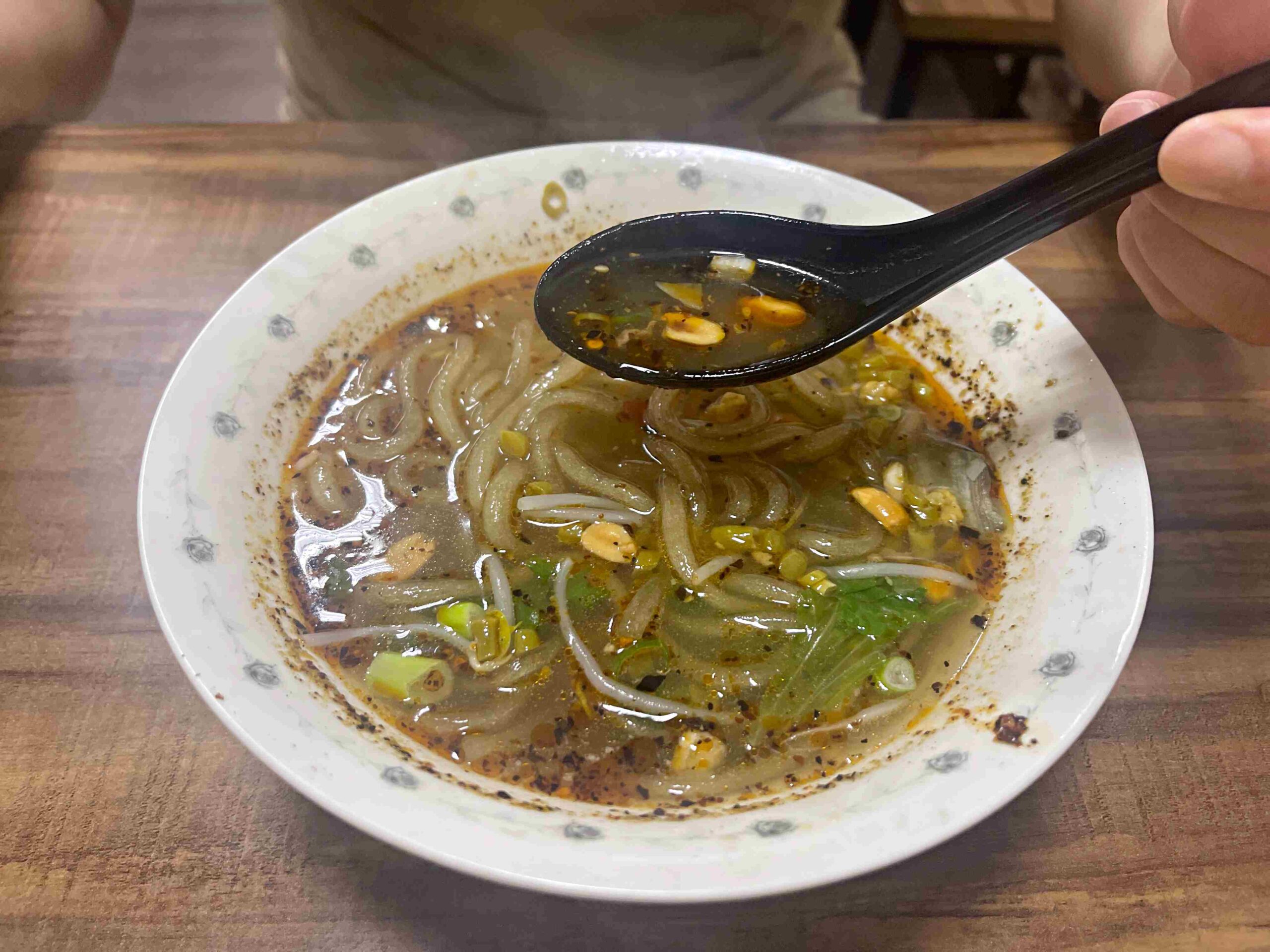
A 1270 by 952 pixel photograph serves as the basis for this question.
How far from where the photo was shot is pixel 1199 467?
2064 millimetres

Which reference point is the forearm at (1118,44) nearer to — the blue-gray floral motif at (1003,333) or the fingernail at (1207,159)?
the blue-gray floral motif at (1003,333)

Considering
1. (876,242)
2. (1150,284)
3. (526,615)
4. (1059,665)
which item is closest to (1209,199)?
(1150,284)

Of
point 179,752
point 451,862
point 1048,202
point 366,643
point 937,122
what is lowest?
point 179,752

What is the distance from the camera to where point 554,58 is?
2877 millimetres

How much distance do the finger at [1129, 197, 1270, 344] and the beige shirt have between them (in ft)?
5.64

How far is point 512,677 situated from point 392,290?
1127 millimetres

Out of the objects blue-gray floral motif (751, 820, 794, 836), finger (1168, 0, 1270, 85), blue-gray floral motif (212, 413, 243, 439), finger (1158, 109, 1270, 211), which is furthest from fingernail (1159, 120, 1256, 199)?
blue-gray floral motif (212, 413, 243, 439)

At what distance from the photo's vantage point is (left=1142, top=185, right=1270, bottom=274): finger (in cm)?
148

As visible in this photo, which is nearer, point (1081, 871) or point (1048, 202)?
point (1081, 871)

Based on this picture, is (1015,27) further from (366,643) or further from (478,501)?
(366,643)

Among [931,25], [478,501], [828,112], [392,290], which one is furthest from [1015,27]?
[478,501]

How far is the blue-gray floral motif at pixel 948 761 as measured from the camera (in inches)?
52.8

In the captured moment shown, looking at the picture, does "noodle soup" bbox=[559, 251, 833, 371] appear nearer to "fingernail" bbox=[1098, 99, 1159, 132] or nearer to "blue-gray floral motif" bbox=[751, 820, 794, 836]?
"fingernail" bbox=[1098, 99, 1159, 132]

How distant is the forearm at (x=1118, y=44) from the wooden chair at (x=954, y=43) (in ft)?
3.79
